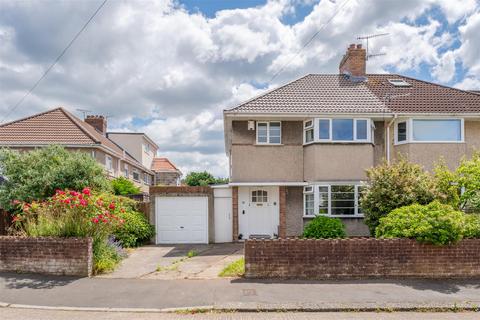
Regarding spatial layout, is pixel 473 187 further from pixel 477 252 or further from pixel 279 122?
pixel 279 122

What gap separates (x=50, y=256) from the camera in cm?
866

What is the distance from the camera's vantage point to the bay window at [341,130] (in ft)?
46.2

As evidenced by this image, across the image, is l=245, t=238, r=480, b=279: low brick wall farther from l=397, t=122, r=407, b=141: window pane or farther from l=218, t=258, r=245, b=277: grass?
l=397, t=122, r=407, b=141: window pane

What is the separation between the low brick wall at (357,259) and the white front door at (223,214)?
632cm

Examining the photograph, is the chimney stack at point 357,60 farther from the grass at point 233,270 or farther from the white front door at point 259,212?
the grass at point 233,270

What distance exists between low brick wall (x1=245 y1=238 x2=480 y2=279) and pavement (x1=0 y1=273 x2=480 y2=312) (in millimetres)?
267

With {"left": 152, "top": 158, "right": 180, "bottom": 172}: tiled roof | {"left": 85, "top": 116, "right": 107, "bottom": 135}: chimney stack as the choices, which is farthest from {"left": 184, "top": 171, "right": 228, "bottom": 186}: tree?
{"left": 85, "top": 116, "right": 107, "bottom": 135}: chimney stack

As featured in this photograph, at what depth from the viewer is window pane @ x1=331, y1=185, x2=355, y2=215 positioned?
14.0 meters

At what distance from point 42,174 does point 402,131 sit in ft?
46.4

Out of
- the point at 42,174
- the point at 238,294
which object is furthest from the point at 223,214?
the point at 238,294

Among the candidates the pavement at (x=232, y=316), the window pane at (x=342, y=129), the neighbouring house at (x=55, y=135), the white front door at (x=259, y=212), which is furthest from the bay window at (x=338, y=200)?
the neighbouring house at (x=55, y=135)

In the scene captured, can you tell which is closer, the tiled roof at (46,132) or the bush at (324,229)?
the bush at (324,229)

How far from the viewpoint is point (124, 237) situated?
42.7 feet

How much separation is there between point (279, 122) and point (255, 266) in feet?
25.6
